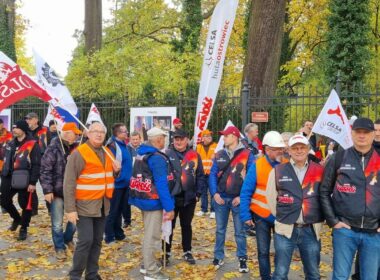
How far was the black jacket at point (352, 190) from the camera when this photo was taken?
3922 millimetres

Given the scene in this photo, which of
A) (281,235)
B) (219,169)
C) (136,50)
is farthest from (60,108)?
(136,50)

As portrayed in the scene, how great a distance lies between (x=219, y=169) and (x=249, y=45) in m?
8.55

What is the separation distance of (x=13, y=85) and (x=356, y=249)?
4.79m

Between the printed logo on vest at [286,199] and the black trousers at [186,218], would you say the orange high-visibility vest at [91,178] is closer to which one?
the black trousers at [186,218]

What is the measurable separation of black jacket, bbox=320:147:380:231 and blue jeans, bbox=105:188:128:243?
3827 mm

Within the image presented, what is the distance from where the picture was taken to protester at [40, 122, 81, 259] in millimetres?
6078

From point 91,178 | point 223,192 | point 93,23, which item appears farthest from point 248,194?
point 93,23

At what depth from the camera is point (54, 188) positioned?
6.14m

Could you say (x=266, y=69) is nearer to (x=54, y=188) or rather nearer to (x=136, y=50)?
(x=136, y=50)

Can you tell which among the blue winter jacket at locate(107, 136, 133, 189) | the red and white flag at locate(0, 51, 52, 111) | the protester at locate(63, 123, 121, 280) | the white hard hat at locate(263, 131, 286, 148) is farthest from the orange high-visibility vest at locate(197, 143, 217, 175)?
the white hard hat at locate(263, 131, 286, 148)

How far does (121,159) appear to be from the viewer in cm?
709

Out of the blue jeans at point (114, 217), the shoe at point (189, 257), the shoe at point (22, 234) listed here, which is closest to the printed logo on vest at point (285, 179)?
the shoe at point (189, 257)

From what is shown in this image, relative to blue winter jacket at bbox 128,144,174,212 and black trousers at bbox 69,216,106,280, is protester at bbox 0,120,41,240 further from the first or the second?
blue winter jacket at bbox 128,144,174,212

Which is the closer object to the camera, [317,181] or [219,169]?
[317,181]
